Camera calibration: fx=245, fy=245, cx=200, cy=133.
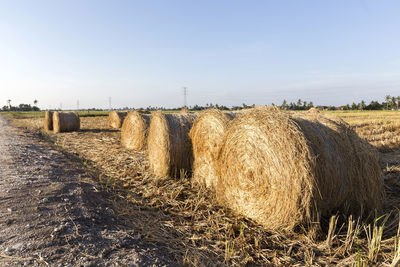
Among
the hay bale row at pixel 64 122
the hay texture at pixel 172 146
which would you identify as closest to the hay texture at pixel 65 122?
the hay bale row at pixel 64 122

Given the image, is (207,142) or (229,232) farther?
(207,142)

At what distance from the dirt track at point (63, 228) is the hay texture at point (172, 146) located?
1568 mm

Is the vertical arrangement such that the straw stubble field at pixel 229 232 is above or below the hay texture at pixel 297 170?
below

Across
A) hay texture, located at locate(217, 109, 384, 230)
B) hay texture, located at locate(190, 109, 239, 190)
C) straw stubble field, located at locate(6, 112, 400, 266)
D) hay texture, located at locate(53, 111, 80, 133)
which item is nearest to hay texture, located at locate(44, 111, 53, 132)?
hay texture, located at locate(53, 111, 80, 133)

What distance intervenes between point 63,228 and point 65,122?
601 inches

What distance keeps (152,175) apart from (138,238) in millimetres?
3001

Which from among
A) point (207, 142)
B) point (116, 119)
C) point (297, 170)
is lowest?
point (297, 170)

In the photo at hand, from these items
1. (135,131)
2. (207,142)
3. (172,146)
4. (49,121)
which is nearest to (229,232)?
(207,142)

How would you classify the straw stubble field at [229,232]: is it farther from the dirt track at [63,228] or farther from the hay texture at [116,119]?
the hay texture at [116,119]

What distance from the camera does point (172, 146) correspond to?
5855 millimetres

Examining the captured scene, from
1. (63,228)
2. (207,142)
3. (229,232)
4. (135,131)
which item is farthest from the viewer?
(135,131)

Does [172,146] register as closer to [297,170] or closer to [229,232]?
[229,232]

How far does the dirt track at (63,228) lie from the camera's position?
2.73 m

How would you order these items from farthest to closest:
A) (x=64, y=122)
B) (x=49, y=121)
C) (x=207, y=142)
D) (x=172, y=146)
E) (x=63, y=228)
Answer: (x=49, y=121) → (x=64, y=122) → (x=172, y=146) → (x=207, y=142) → (x=63, y=228)
